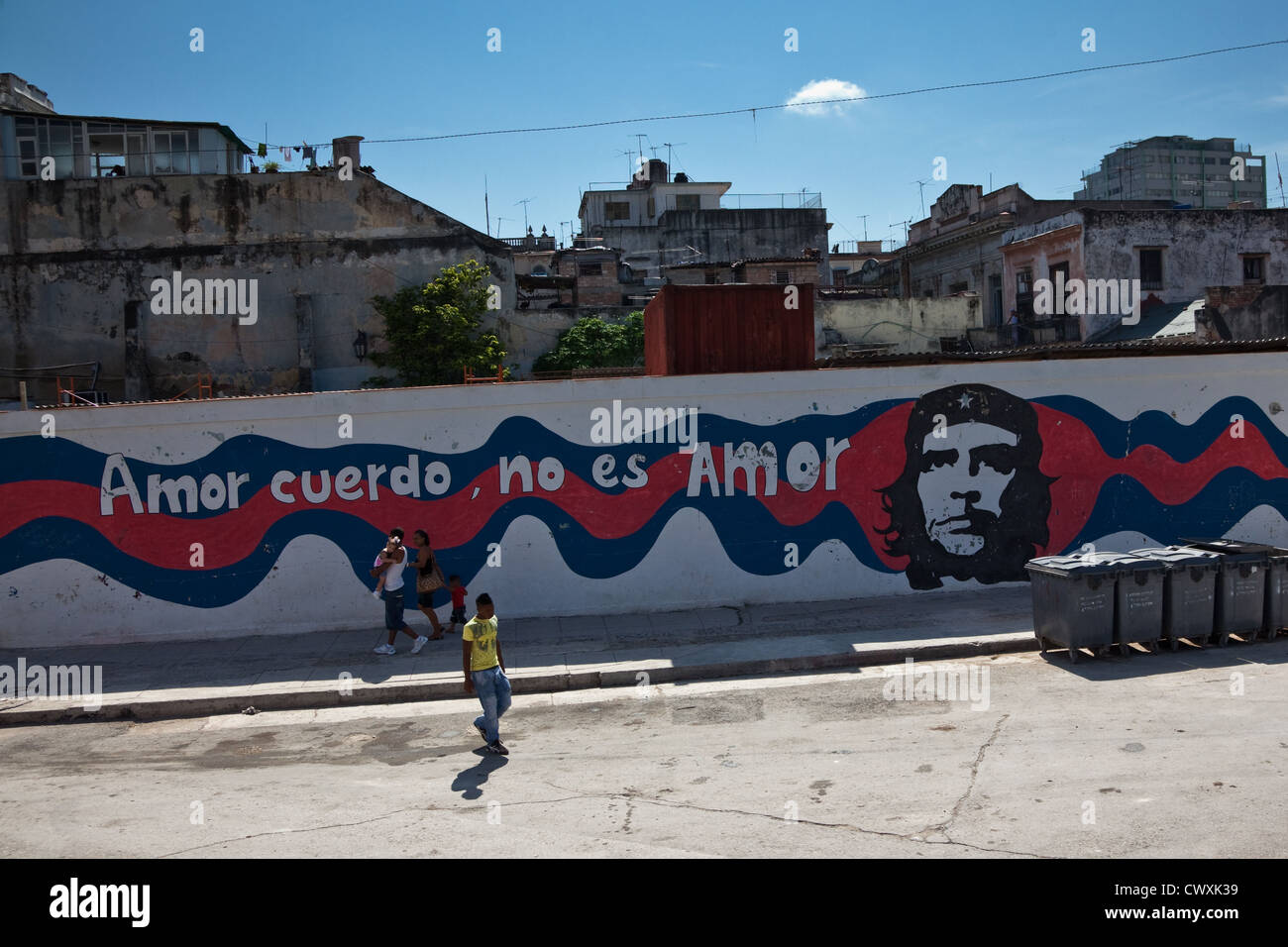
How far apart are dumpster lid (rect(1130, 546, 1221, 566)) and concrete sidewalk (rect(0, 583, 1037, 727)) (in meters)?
1.69

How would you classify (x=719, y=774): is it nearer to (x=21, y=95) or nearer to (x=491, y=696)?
(x=491, y=696)

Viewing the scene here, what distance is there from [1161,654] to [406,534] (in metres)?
9.67

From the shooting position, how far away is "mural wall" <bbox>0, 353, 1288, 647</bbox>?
13.5 m

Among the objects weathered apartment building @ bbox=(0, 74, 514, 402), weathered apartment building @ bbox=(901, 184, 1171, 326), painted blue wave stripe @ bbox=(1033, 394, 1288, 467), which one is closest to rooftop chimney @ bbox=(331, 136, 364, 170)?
weathered apartment building @ bbox=(0, 74, 514, 402)

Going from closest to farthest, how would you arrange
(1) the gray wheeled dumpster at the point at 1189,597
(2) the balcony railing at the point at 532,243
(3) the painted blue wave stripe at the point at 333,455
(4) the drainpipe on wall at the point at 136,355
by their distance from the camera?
(1) the gray wheeled dumpster at the point at 1189,597
(3) the painted blue wave stripe at the point at 333,455
(4) the drainpipe on wall at the point at 136,355
(2) the balcony railing at the point at 532,243

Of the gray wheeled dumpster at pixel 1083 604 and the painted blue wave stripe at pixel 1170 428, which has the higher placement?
the painted blue wave stripe at pixel 1170 428

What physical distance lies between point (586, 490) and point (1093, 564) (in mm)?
6628

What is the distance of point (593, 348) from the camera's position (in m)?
36.1

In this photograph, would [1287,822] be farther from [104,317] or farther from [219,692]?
[104,317]

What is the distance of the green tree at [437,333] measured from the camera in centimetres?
3297

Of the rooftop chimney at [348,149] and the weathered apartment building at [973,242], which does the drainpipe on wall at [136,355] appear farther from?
the weathered apartment building at [973,242]

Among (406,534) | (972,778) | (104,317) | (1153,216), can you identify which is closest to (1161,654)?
(972,778)

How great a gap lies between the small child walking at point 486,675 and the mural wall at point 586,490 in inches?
201

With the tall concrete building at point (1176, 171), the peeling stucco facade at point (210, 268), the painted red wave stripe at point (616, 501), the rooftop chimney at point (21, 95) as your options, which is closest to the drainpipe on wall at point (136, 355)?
the peeling stucco facade at point (210, 268)
